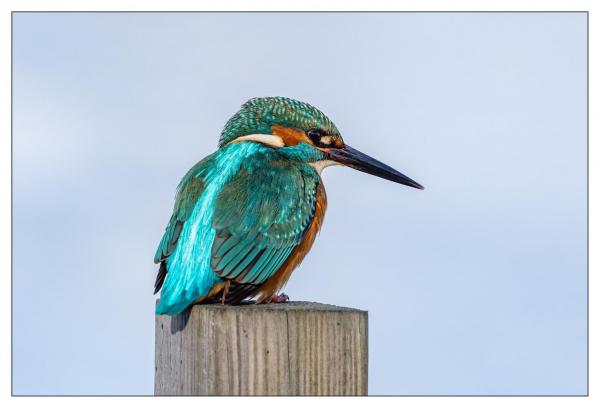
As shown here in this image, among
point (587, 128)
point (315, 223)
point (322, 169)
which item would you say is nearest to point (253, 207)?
point (315, 223)

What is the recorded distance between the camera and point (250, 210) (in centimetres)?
506

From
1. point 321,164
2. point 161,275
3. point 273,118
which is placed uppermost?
point 273,118

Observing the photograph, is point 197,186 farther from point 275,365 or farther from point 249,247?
point 275,365

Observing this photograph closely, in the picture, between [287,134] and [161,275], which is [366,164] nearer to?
[287,134]

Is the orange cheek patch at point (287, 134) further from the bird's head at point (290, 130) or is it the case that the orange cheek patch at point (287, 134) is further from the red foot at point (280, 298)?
the red foot at point (280, 298)

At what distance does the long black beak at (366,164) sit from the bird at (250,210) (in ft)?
0.16

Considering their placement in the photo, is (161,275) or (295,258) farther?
(295,258)

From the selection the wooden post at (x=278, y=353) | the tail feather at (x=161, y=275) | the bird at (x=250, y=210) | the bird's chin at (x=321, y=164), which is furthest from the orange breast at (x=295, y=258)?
the wooden post at (x=278, y=353)

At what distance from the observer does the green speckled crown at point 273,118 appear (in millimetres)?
5910

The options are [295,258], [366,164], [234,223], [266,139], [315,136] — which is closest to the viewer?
[234,223]

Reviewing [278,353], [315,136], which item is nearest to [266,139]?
[315,136]

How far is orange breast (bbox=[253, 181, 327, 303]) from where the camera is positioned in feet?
17.1

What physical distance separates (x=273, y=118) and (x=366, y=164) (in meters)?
0.79

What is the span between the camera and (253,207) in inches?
200
